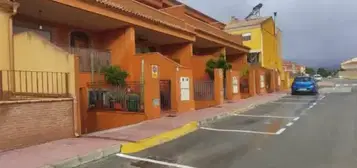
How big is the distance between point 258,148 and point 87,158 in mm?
3900

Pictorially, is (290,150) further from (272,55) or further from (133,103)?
(272,55)

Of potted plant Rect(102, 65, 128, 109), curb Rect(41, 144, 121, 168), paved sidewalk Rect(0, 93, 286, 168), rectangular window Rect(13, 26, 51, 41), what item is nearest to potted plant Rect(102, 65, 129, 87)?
potted plant Rect(102, 65, 128, 109)

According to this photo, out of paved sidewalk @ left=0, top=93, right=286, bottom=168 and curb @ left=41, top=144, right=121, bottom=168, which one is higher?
paved sidewalk @ left=0, top=93, right=286, bottom=168

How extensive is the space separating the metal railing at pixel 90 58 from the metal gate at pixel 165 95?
314 centimetres

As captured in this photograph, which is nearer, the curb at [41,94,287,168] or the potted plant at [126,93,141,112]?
the curb at [41,94,287,168]

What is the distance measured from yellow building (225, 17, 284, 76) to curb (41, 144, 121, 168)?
37.7m

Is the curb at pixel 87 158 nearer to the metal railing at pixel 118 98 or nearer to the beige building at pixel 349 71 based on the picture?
the metal railing at pixel 118 98

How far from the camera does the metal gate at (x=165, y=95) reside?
Answer: 1688cm

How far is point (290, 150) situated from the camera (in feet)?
27.6

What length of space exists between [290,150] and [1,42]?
9.74 m

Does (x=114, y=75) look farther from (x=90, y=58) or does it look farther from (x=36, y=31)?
(x=36, y=31)

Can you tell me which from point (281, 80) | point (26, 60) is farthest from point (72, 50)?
point (281, 80)

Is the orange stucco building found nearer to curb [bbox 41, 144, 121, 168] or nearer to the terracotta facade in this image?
the terracotta facade

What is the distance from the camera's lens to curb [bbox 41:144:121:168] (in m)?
7.13
